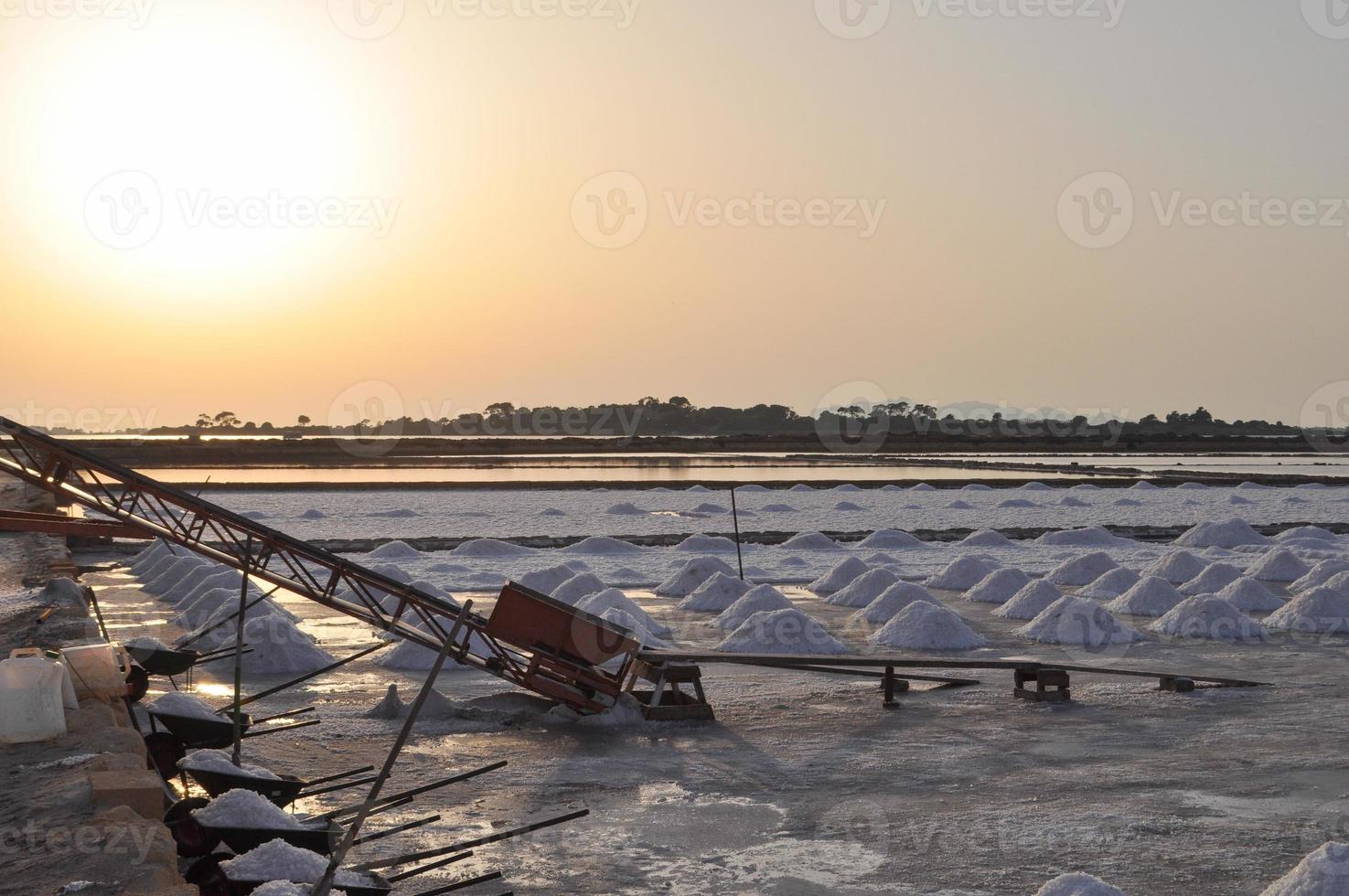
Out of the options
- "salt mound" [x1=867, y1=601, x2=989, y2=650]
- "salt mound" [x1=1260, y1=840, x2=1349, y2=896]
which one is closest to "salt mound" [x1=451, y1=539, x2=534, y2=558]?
"salt mound" [x1=867, y1=601, x2=989, y2=650]

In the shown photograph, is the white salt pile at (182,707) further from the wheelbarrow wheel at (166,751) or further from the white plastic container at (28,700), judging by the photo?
the white plastic container at (28,700)

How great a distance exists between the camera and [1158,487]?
39.4 meters

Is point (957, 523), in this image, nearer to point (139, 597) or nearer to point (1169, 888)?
point (139, 597)

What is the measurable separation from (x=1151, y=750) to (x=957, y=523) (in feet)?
67.7

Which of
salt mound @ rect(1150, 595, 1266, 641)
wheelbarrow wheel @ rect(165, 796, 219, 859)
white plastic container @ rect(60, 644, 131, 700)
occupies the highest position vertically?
white plastic container @ rect(60, 644, 131, 700)

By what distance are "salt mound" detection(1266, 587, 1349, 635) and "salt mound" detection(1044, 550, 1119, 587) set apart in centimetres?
354

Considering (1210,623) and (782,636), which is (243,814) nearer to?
(782,636)

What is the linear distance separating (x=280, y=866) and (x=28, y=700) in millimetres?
2363

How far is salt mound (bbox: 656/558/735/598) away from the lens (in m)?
16.7

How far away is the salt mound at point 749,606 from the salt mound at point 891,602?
3.31ft

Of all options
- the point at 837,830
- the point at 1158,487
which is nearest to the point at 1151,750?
the point at 837,830

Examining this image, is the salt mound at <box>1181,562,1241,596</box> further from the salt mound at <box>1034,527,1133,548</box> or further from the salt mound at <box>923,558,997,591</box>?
the salt mound at <box>1034,527,1133,548</box>

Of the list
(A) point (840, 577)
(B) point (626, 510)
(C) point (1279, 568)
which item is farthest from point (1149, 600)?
(B) point (626, 510)

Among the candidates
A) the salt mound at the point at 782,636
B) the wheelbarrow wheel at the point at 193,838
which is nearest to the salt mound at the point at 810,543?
the salt mound at the point at 782,636
